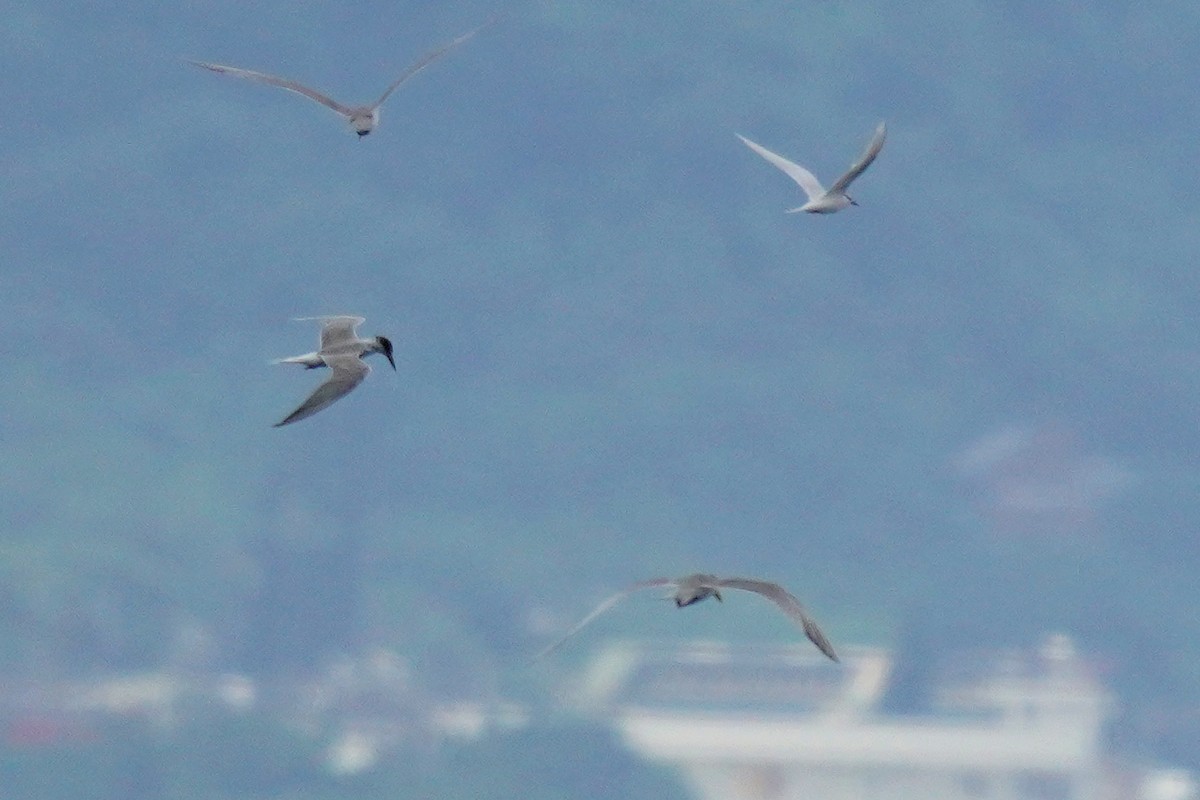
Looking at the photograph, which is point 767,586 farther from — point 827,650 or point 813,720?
point 813,720

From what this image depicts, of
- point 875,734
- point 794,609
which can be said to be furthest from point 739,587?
point 875,734

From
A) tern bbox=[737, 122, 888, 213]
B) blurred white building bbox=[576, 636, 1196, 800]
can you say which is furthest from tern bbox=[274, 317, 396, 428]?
blurred white building bbox=[576, 636, 1196, 800]

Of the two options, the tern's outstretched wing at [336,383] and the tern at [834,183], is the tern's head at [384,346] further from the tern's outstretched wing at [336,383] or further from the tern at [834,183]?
→ the tern at [834,183]

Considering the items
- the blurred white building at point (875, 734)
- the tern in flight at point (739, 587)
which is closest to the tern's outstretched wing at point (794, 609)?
the tern in flight at point (739, 587)

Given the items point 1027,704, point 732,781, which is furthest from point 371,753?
point 1027,704

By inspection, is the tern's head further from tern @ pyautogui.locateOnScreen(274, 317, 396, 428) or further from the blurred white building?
the blurred white building

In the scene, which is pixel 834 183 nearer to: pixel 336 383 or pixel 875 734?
pixel 336 383

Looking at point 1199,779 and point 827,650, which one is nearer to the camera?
point 827,650

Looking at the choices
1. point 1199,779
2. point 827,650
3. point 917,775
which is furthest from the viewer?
point 1199,779
